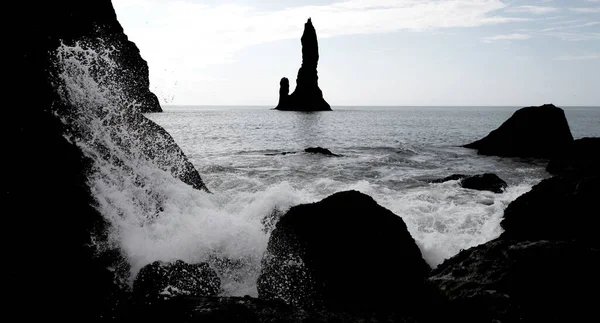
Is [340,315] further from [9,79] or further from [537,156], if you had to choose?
[537,156]

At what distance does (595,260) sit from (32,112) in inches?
301

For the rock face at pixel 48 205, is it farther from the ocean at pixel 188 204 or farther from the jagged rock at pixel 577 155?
the jagged rock at pixel 577 155

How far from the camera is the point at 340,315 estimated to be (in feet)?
11.6

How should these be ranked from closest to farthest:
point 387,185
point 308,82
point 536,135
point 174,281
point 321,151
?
point 174,281, point 387,185, point 536,135, point 321,151, point 308,82

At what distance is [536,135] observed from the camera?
22.7 m

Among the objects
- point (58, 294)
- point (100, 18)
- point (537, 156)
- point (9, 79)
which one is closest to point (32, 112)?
point (9, 79)

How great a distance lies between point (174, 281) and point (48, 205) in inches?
79.8

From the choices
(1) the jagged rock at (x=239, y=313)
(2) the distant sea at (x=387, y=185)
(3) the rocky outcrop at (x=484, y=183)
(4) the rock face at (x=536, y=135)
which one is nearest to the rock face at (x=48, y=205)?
(1) the jagged rock at (x=239, y=313)

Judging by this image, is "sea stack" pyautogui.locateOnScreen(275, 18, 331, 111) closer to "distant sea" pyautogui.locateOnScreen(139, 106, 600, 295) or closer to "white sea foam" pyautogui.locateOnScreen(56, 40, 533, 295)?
"distant sea" pyautogui.locateOnScreen(139, 106, 600, 295)

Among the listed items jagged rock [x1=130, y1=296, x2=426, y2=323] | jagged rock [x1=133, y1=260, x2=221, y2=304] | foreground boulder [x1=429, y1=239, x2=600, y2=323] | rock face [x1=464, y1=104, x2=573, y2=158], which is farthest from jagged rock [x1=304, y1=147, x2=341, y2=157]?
jagged rock [x1=130, y1=296, x2=426, y2=323]

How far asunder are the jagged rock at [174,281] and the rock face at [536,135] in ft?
73.3

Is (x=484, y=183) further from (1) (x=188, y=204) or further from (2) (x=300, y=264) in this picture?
(1) (x=188, y=204)

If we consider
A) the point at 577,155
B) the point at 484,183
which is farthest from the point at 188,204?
the point at 577,155

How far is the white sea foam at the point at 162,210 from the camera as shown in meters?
6.28
